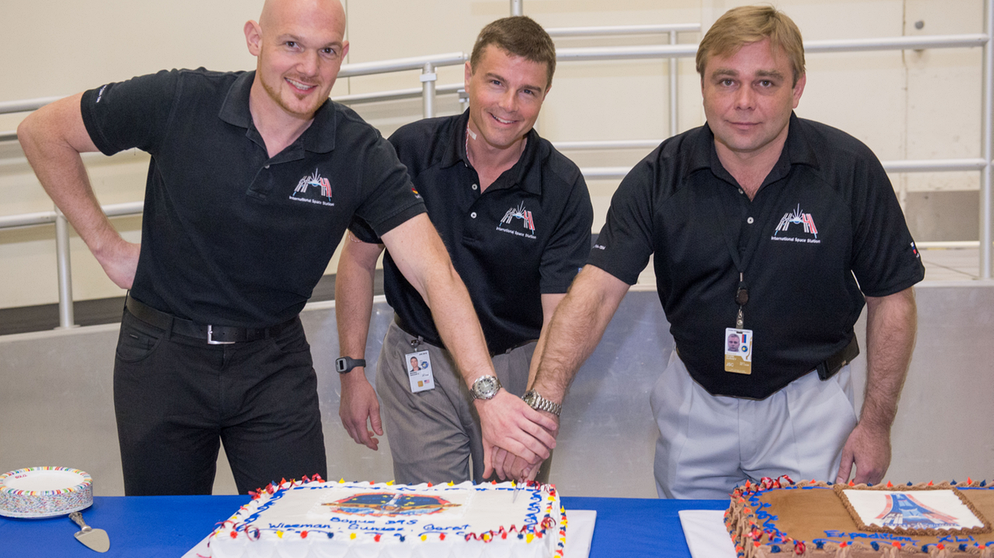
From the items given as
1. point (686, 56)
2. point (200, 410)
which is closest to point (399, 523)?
point (200, 410)

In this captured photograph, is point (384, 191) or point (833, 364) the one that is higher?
point (384, 191)

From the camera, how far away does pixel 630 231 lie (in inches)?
74.8

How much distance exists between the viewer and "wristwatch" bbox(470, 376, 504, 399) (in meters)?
1.63

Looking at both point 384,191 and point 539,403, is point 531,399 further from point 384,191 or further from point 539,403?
point 384,191

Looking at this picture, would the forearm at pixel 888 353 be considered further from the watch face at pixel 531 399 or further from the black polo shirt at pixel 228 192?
the black polo shirt at pixel 228 192

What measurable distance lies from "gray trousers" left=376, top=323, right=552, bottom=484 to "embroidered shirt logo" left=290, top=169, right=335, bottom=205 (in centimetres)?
58

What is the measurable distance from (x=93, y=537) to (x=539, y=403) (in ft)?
2.93

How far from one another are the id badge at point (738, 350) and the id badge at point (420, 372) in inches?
31.2

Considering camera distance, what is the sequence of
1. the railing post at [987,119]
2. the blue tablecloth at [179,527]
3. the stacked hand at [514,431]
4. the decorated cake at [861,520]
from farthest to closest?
the railing post at [987,119]
the stacked hand at [514,431]
the blue tablecloth at [179,527]
the decorated cake at [861,520]

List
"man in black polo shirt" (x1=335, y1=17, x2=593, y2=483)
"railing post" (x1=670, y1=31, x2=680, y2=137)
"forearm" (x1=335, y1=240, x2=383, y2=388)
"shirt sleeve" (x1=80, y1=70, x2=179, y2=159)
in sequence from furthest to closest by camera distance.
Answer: "railing post" (x1=670, y1=31, x2=680, y2=137), "forearm" (x1=335, y1=240, x2=383, y2=388), "man in black polo shirt" (x1=335, y1=17, x2=593, y2=483), "shirt sleeve" (x1=80, y1=70, x2=179, y2=159)

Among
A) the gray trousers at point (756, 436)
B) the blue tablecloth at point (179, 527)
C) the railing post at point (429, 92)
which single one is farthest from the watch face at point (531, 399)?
the railing post at point (429, 92)

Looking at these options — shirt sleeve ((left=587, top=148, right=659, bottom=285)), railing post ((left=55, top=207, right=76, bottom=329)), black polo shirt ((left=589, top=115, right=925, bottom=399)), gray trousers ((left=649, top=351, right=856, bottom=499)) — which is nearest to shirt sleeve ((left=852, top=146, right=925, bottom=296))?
black polo shirt ((left=589, top=115, right=925, bottom=399))

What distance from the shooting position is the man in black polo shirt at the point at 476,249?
210 centimetres

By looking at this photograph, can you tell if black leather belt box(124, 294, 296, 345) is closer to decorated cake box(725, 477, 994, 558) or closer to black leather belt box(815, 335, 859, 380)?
decorated cake box(725, 477, 994, 558)
